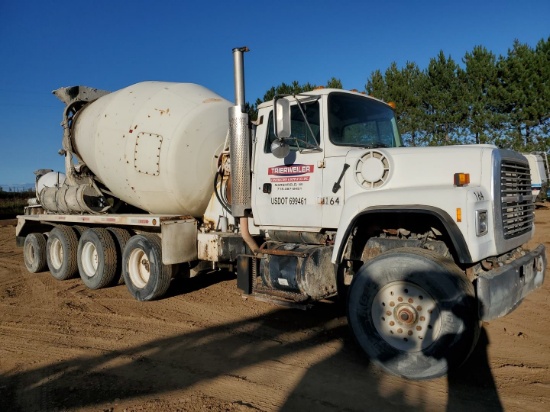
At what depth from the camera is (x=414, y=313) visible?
3.86 m

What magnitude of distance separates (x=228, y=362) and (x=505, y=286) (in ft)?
8.71

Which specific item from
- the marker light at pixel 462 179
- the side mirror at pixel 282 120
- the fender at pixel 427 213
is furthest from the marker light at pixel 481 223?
the side mirror at pixel 282 120

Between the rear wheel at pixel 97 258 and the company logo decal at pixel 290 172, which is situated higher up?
the company logo decal at pixel 290 172

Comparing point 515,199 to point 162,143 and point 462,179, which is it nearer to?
point 462,179

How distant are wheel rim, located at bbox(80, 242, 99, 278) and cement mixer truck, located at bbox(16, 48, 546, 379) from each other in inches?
1.1

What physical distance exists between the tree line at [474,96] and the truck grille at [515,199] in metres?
16.3

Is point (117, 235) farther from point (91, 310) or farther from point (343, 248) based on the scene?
point (343, 248)

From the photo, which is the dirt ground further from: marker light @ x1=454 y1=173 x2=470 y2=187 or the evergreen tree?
the evergreen tree

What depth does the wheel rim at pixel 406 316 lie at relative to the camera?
380 cm

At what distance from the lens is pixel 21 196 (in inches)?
1283

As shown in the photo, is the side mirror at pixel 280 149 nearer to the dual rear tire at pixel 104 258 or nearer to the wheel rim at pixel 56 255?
the dual rear tire at pixel 104 258

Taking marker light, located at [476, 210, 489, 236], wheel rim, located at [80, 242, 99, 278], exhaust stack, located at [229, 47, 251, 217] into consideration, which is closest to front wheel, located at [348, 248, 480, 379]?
marker light, located at [476, 210, 489, 236]

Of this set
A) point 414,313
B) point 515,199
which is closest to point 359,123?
point 515,199

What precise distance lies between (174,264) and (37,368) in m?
2.60
